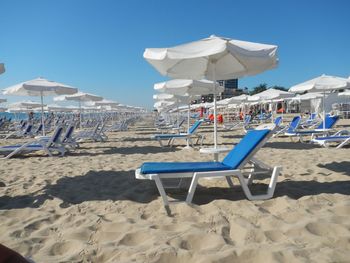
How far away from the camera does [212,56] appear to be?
16.2 ft

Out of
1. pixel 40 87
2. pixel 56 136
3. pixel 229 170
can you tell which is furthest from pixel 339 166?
pixel 40 87

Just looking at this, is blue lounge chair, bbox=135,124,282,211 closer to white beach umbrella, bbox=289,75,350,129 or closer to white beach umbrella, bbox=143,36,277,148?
white beach umbrella, bbox=143,36,277,148

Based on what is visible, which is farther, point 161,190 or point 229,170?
A: point 229,170

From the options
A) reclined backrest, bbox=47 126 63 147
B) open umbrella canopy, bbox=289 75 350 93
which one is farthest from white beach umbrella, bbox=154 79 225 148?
reclined backrest, bbox=47 126 63 147

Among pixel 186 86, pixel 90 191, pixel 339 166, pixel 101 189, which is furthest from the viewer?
pixel 186 86

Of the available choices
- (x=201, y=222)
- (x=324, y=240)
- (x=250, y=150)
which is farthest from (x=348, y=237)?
(x=250, y=150)

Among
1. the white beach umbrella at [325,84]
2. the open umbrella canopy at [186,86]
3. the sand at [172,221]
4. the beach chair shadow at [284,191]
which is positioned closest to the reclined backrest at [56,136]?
the sand at [172,221]

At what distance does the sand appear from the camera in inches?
89.7

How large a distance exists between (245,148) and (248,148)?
0.26 feet

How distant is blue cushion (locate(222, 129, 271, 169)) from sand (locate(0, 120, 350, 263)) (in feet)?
1.27

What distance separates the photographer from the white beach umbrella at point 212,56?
432 cm

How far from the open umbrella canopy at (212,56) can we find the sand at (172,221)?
65.2 inches

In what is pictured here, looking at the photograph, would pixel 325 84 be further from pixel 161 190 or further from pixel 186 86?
pixel 161 190

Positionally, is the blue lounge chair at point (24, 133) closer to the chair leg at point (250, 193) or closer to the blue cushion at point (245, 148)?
the blue cushion at point (245, 148)
